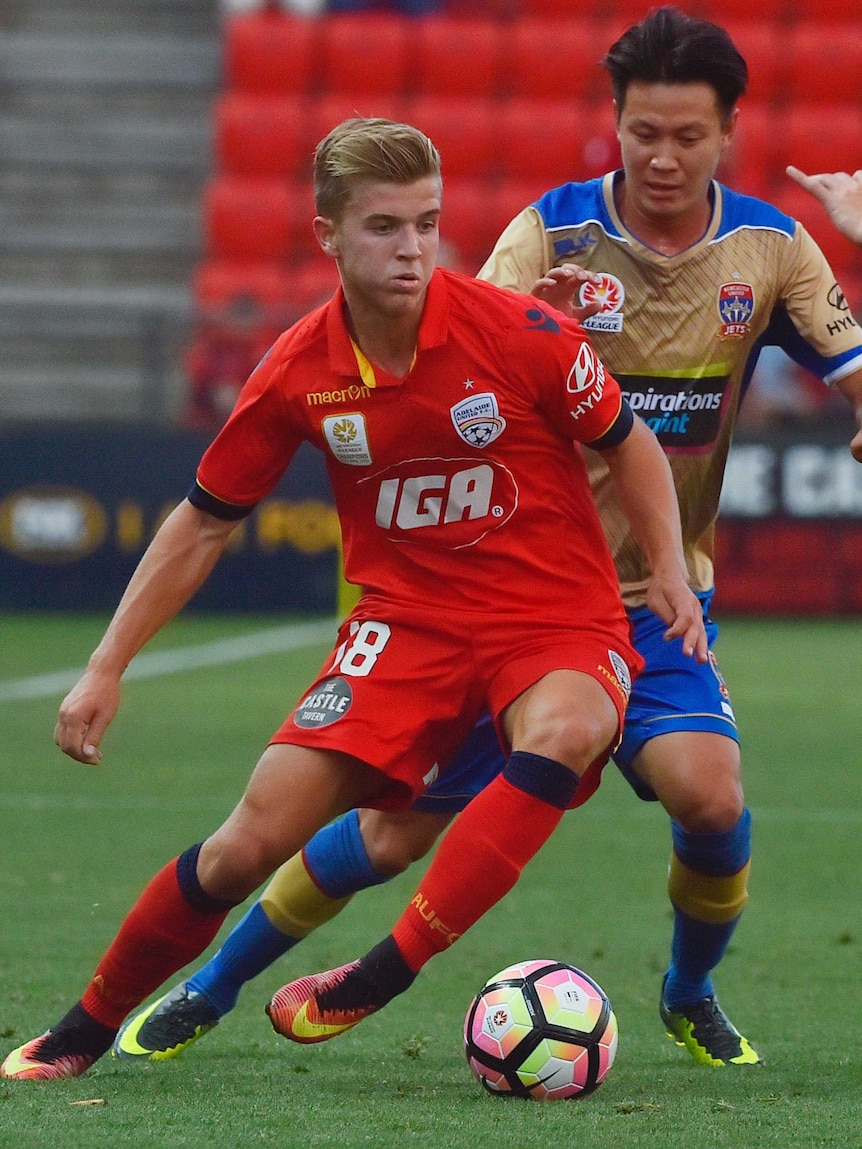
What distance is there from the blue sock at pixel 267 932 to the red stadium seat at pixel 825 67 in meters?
16.1

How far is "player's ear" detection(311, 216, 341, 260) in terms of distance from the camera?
372 cm

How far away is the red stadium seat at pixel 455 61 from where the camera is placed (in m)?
19.0

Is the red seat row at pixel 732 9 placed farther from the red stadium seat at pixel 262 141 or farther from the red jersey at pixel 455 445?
the red jersey at pixel 455 445

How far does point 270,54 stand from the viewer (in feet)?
62.2

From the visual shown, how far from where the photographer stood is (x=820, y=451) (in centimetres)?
1423

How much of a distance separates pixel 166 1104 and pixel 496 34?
16.8 m

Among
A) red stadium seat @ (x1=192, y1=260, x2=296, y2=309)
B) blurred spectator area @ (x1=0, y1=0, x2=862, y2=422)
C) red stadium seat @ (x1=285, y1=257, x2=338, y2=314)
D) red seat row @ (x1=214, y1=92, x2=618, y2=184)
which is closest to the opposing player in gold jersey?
red stadium seat @ (x1=285, y1=257, x2=338, y2=314)

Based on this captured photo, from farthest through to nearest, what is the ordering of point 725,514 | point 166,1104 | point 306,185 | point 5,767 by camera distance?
point 306,185
point 725,514
point 5,767
point 166,1104

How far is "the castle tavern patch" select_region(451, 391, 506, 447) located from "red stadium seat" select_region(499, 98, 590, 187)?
14.8 metres

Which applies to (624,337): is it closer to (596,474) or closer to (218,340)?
(596,474)

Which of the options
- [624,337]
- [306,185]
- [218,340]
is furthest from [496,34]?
[624,337]

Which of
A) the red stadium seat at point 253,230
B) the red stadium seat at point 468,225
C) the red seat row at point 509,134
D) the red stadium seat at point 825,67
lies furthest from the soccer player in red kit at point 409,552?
the red stadium seat at point 825,67

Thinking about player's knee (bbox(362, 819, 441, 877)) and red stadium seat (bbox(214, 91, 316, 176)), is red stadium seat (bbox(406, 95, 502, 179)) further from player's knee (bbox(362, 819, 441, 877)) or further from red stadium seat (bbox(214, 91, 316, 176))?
player's knee (bbox(362, 819, 441, 877))

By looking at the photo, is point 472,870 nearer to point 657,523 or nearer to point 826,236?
point 657,523
